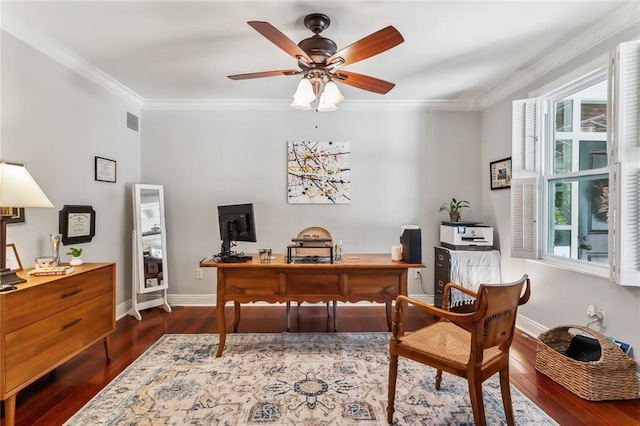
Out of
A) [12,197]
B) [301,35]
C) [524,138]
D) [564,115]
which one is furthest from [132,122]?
[564,115]

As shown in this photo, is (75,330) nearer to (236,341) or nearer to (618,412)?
(236,341)

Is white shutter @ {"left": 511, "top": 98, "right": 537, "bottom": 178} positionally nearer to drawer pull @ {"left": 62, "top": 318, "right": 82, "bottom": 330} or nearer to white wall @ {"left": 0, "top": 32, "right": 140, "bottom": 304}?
drawer pull @ {"left": 62, "top": 318, "right": 82, "bottom": 330}

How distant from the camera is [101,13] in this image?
2.13 meters

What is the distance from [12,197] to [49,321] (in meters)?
0.79

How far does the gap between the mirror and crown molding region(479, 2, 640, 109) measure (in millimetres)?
4192

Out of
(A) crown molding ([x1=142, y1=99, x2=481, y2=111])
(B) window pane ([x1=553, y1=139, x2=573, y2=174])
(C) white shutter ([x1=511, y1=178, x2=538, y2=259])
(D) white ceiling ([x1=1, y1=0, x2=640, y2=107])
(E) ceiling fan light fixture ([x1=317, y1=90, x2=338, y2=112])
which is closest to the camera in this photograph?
(D) white ceiling ([x1=1, y1=0, x2=640, y2=107])

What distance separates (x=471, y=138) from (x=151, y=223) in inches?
164

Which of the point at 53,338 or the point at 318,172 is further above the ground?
the point at 318,172

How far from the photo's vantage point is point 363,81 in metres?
2.32

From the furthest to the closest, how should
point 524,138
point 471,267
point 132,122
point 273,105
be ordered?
1. point 273,105
2. point 132,122
3. point 471,267
4. point 524,138

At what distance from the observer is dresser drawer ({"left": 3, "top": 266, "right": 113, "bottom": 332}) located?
1680mm

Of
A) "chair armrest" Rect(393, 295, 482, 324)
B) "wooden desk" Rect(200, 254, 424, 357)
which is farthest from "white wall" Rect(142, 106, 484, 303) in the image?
"chair armrest" Rect(393, 295, 482, 324)

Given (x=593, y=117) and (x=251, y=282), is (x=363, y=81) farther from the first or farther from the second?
(x=593, y=117)

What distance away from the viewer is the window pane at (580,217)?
2436 millimetres
